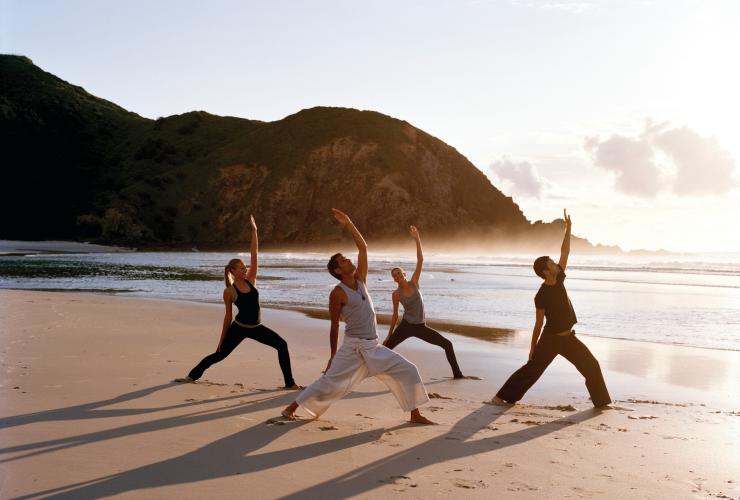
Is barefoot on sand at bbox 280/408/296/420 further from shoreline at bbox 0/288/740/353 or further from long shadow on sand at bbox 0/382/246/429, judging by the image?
shoreline at bbox 0/288/740/353

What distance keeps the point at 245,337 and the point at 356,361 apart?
209cm

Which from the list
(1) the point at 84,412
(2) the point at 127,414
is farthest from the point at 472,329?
(1) the point at 84,412

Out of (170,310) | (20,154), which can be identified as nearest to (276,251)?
(20,154)

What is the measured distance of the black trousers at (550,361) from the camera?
303 inches

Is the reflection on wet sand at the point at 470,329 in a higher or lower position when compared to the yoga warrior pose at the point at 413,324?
lower

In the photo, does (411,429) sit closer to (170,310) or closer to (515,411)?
(515,411)

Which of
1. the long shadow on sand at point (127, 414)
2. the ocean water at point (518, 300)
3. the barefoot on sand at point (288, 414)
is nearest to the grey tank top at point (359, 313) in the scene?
the barefoot on sand at point (288, 414)

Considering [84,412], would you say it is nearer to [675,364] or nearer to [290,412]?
[290,412]

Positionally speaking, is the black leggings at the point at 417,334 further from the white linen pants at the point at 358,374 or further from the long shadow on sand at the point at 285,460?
the white linen pants at the point at 358,374

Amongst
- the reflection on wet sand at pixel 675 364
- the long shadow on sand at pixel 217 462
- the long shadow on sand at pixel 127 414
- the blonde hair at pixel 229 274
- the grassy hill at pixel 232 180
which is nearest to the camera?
the long shadow on sand at pixel 217 462

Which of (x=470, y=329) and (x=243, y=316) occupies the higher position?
(x=243, y=316)

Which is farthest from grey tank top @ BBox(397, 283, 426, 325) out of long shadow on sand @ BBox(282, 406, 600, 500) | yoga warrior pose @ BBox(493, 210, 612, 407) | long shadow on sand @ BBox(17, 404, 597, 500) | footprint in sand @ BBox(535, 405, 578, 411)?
long shadow on sand @ BBox(17, 404, 597, 500)

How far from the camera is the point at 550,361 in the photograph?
25.3 feet

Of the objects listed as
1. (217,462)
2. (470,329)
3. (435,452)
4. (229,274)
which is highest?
(229,274)
